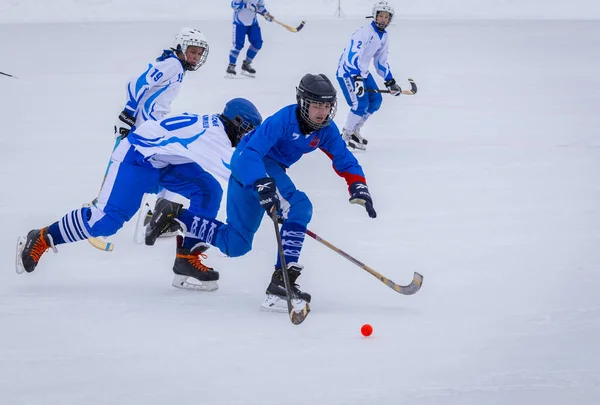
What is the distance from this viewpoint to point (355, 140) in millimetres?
7527

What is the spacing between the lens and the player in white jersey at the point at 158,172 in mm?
4094

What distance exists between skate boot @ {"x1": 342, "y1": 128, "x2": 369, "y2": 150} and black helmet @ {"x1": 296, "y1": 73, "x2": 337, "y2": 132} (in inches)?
142

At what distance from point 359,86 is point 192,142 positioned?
11.9ft

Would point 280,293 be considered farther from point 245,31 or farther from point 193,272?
point 245,31

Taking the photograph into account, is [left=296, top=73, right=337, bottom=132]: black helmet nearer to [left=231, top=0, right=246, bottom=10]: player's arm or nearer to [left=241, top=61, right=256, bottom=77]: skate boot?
[left=241, top=61, right=256, bottom=77]: skate boot

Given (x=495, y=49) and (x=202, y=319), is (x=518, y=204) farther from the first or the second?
(x=495, y=49)

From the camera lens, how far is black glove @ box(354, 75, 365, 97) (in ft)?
24.5

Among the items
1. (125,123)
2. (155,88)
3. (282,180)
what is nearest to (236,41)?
(155,88)

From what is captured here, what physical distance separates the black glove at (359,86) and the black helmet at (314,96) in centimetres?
365

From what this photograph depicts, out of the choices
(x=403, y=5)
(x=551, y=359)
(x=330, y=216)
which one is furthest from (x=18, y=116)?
(x=403, y=5)

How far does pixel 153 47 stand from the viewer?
13.7 meters

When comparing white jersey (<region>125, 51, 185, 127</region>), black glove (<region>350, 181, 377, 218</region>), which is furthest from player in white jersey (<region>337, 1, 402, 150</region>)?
black glove (<region>350, 181, 377, 218</region>)

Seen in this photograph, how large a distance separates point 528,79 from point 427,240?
6809mm

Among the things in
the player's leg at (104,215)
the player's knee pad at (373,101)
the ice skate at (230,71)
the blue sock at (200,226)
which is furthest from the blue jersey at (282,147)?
the ice skate at (230,71)
